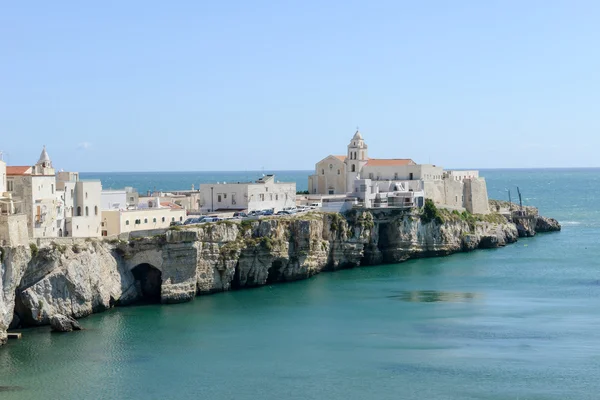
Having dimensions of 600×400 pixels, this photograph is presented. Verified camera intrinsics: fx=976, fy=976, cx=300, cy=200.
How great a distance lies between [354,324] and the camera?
178 ft

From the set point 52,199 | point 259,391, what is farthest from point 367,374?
point 52,199

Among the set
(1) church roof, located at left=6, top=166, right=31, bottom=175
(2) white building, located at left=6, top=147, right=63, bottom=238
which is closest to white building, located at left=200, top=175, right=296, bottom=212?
(2) white building, located at left=6, top=147, right=63, bottom=238

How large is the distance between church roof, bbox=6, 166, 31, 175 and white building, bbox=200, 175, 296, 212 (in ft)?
62.7

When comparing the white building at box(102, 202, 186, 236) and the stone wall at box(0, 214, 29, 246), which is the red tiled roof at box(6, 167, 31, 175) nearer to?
the white building at box(102, 202, 186, 236)

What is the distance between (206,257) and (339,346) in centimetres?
1587

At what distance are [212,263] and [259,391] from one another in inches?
879

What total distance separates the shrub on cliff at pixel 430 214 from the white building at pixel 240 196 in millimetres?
12796

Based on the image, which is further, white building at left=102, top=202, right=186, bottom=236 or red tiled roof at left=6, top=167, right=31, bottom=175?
white building at left=102, top=202, right=186, bottom=236

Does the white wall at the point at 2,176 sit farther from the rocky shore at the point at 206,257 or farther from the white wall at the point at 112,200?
the white wall at the point at 112,200

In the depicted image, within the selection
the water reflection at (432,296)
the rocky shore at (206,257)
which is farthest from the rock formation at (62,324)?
the water reflection at (432,296)

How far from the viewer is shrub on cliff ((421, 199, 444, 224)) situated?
3248 inches

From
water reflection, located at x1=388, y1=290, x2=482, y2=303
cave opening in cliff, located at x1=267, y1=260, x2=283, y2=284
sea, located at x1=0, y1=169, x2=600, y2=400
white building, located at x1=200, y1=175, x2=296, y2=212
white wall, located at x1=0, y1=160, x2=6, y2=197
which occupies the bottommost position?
sea, located at x1=0, y1=169, x2=600, y2=400

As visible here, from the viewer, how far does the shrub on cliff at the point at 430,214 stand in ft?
271

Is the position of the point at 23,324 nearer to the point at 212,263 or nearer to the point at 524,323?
the point at 212,263
